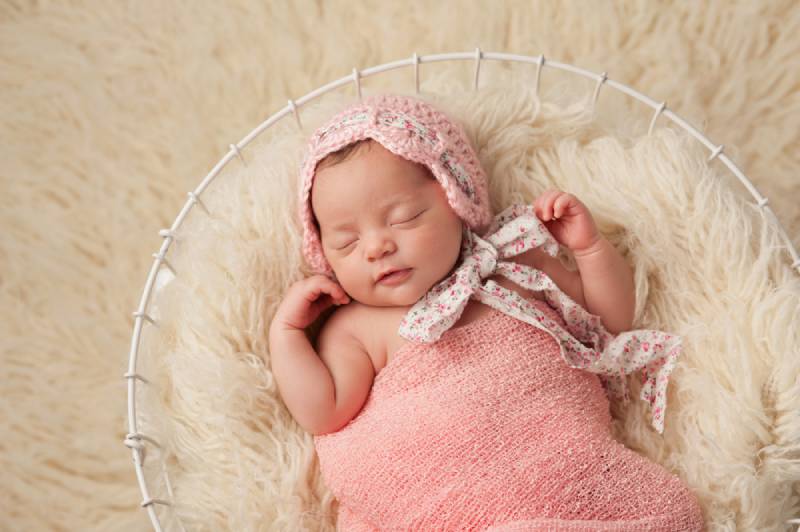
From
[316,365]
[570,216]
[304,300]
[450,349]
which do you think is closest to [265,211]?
[304,300]

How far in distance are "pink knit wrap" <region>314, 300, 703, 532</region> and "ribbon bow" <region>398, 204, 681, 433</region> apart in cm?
3

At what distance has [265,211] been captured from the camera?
1287 millimetres

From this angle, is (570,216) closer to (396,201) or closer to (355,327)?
(396,201)

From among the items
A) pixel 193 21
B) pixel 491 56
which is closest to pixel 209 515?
pixel 491 56

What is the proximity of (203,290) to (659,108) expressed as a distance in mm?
790

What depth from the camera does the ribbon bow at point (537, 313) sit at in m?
1.18

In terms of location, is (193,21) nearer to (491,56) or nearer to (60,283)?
(60,283)

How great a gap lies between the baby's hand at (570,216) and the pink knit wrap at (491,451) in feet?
0.51

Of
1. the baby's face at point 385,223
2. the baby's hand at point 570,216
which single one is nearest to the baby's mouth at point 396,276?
the baby's face at point 385,223

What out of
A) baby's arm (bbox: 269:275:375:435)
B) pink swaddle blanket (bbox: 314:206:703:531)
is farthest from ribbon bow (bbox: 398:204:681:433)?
baby's arm (bbox: 269:275:375:435)

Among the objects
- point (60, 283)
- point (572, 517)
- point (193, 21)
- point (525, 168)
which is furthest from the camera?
point (193, 21)

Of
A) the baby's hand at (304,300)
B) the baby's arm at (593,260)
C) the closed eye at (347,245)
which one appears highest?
the closed eye at (347,245)

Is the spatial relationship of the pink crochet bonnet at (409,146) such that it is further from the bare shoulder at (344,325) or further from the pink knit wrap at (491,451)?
the pink knit wrap at (491,451)

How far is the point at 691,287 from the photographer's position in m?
1.25
